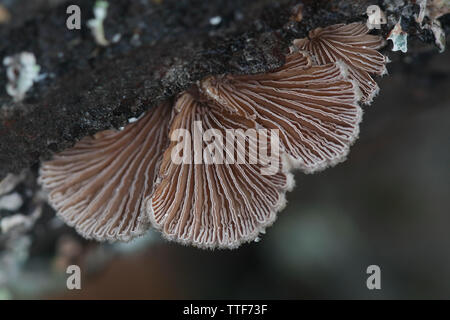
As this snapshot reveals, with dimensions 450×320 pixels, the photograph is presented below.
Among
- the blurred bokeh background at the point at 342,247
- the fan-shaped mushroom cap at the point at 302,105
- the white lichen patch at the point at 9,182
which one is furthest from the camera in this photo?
the blurred bokeh background at the point at 342,247

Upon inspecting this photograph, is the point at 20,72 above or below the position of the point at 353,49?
below

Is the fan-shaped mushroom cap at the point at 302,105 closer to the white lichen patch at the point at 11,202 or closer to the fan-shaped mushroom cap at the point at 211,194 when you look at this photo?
the fan-shaped mushroom cap at the point at 211,194

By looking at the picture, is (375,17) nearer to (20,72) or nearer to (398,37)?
(398,37)

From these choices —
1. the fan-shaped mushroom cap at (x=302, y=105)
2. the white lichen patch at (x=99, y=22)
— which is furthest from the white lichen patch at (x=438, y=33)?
the white lichen patch at (x=99, y=22)

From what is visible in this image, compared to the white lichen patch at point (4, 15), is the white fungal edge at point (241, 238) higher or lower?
lower

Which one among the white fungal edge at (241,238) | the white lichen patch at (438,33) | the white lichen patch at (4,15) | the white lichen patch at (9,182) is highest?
the white lichen patch at (438,33)

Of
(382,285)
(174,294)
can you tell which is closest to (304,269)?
(382,285)

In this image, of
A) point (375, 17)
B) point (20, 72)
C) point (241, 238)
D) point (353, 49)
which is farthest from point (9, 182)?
point (375, 17)
